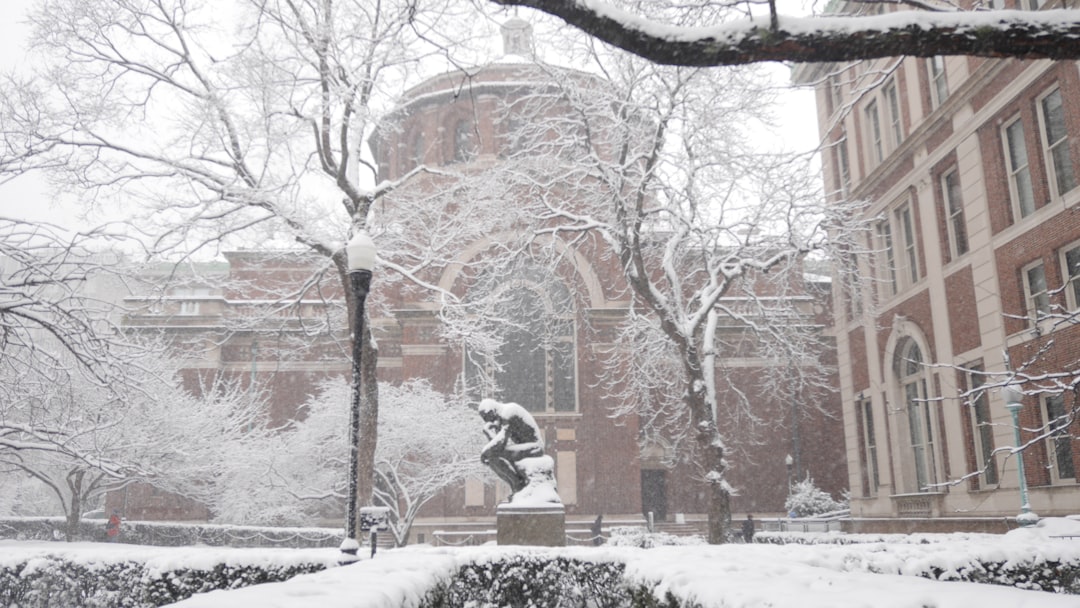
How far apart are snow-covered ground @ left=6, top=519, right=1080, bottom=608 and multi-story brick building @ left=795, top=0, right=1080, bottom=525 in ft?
14.8

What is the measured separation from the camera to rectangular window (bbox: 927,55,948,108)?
Result: 20625 millimetres

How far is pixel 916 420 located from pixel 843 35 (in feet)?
64.8

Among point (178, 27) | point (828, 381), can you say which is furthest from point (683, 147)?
point (828, 381)

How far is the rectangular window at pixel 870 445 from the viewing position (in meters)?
24.9

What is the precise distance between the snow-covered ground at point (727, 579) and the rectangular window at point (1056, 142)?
9.38 m

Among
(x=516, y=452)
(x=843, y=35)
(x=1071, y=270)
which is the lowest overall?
(x=516, y=452)

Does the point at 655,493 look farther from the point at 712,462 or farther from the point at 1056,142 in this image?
the point at 1056,142

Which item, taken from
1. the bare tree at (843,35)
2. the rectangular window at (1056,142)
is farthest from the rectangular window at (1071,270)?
the bare tree at (843,35)

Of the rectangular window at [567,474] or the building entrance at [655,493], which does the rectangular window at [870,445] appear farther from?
the building entrance at [655,493]

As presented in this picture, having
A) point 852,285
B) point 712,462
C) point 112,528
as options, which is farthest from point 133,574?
point 112,528

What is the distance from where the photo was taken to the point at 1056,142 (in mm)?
16109

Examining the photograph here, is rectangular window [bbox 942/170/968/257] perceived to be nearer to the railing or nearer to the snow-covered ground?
the railing

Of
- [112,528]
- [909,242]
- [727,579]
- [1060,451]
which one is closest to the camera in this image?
[727,579]

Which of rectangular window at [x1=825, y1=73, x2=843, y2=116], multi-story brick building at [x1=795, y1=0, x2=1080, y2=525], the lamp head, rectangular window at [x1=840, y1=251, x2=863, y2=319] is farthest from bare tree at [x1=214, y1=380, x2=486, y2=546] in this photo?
the lamp head
